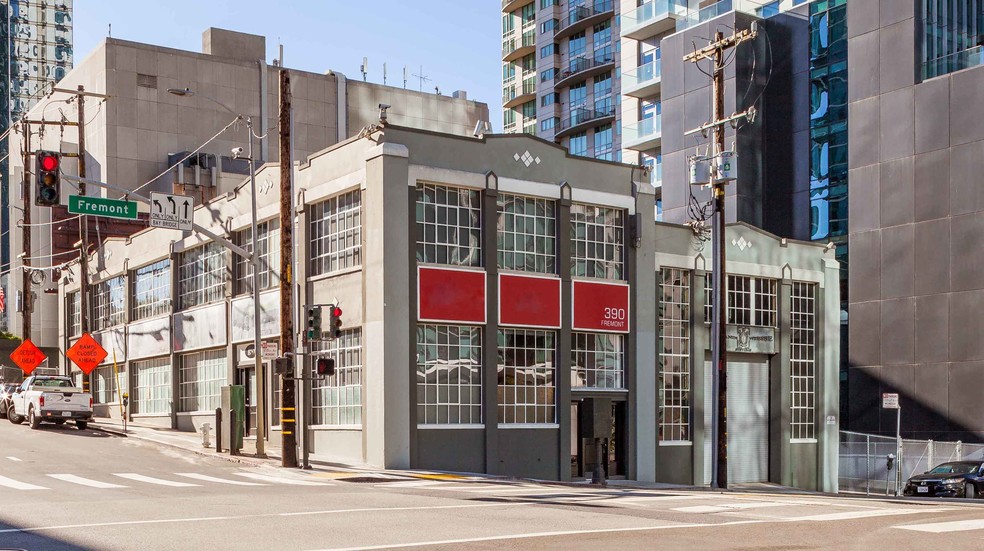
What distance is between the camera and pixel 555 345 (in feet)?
111

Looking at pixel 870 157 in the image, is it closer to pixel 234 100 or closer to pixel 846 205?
pixel 846 205

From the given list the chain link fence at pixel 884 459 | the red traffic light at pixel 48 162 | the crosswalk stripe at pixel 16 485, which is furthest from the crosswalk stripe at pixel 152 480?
the chain link fence at pixel 884 459

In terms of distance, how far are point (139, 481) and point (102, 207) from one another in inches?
309

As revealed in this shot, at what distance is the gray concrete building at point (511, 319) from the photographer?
30.6m

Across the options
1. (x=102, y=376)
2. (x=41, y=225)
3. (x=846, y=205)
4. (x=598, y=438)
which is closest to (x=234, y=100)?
(x=41, y=225)

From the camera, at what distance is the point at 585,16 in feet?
301

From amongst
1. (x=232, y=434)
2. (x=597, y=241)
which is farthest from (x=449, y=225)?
(x=232, y=434)

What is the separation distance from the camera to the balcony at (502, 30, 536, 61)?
99.5 m

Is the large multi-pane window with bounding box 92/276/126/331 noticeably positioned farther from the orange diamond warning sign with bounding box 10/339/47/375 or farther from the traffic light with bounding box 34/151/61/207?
the traffic light with bounding box 34/151/61/207

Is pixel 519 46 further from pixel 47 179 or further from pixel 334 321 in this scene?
pixel 47 179

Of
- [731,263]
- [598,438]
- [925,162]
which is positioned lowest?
[598,438]

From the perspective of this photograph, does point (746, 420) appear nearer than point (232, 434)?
No

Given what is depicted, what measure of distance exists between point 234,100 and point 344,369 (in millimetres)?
42611

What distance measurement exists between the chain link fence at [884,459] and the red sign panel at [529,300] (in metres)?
16.1
